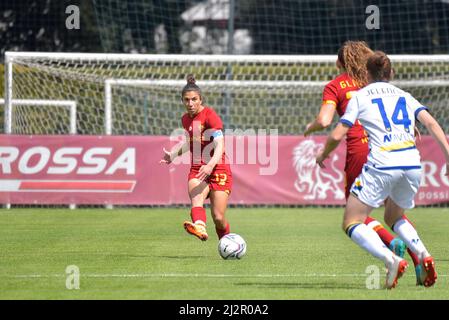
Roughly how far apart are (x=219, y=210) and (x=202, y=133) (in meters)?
0.88

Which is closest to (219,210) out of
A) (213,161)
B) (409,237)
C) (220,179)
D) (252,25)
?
(220,179)

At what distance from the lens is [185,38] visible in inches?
1288

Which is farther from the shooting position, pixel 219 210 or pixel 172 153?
pixel 172 153

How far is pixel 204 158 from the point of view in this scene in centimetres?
1173

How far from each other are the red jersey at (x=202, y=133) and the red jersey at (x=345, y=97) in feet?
7.10

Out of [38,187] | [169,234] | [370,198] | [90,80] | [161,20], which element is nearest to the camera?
[370,198]

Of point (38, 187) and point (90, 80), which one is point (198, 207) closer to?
point (38, 187)

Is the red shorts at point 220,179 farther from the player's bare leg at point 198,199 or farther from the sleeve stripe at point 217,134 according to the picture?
the sleeve stripe at point 217,134

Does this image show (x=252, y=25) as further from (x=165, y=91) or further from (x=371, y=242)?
(x=371, y=242)

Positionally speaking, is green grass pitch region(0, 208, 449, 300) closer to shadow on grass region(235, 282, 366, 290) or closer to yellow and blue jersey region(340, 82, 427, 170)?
shadow on grass region(235, 282, 366, 290)

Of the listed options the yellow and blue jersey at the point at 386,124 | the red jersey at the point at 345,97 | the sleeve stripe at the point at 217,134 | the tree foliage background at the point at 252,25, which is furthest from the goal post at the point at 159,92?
the yellow and blue jersey at the point at 386,124

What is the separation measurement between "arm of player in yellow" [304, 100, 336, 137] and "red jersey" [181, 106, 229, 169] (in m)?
2.39
